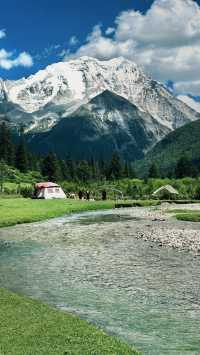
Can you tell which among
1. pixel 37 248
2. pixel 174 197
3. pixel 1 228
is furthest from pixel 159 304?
pixel 174 197

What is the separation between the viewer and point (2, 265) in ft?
111

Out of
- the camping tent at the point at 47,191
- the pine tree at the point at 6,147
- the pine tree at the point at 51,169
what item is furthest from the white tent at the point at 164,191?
the pine tree at the point at 6,147

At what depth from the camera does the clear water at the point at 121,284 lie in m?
19.6

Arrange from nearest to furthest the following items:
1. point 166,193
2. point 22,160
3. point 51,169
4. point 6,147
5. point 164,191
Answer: point 166,193 < point 164,191 < point 51,169 < point 22,160 < point 6,147

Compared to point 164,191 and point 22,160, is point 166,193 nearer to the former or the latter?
point 164,191

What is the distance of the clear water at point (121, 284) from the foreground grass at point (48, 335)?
1.48m

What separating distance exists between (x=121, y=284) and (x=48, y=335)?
36.8 ft

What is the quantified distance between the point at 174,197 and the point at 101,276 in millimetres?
109900

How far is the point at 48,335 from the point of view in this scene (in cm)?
1720

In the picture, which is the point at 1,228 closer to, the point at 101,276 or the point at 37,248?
the point at 37,248

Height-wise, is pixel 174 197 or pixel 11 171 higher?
pixel 11 171

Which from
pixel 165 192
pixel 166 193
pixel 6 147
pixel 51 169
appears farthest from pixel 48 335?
pixel 6 147

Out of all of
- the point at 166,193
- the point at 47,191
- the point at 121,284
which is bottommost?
the point at 121,284

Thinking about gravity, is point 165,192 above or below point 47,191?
below
